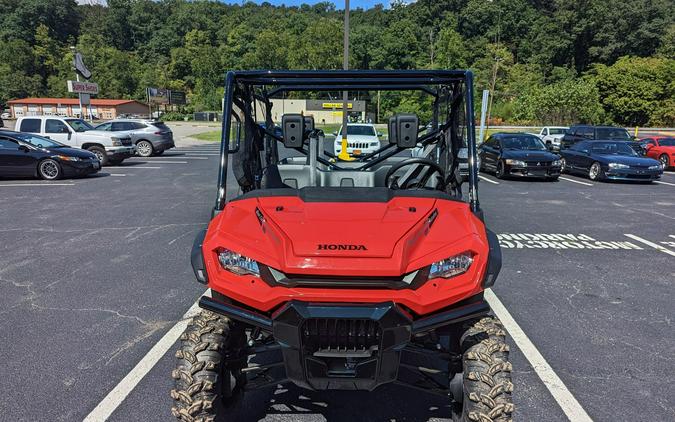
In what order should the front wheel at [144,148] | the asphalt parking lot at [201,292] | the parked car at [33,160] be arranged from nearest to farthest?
the asphalt parking lot at [201,292] → the parked car at [33,160] → the front wheel at [144,148]

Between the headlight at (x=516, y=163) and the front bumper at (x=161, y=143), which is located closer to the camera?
the headlight at (x=516, y=163)

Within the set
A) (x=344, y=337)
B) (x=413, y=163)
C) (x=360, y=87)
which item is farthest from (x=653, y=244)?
(x=344, y=337)

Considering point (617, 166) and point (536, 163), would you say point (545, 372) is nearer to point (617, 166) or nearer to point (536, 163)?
point (536, 163)

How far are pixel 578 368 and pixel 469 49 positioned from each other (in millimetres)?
101669

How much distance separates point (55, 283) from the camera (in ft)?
16.9

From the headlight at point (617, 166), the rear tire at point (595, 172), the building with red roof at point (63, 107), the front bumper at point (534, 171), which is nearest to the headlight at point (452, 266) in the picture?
the front bumper at point (534, 171)

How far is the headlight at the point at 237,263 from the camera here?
221cm

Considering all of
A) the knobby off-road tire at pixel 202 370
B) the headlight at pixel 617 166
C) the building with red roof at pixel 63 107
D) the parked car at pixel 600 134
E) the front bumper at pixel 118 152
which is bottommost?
the knobby off-road tire at pixel 202 370

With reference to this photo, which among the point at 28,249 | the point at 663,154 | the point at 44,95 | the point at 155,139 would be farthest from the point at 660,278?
the point at 44,95

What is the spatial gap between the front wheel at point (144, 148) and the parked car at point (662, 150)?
22.2m

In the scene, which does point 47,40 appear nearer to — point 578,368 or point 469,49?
point 469,49

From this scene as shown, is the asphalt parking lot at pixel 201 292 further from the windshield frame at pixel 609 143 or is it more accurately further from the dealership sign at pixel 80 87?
the dealership sign at pixel 80 87

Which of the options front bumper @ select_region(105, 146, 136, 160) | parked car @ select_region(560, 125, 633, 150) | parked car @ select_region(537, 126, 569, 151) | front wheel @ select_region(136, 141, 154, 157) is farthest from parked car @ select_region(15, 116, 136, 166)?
parked car @ select_region(537, 126, 569, 151)

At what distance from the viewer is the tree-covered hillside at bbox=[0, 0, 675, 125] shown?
59.3m
